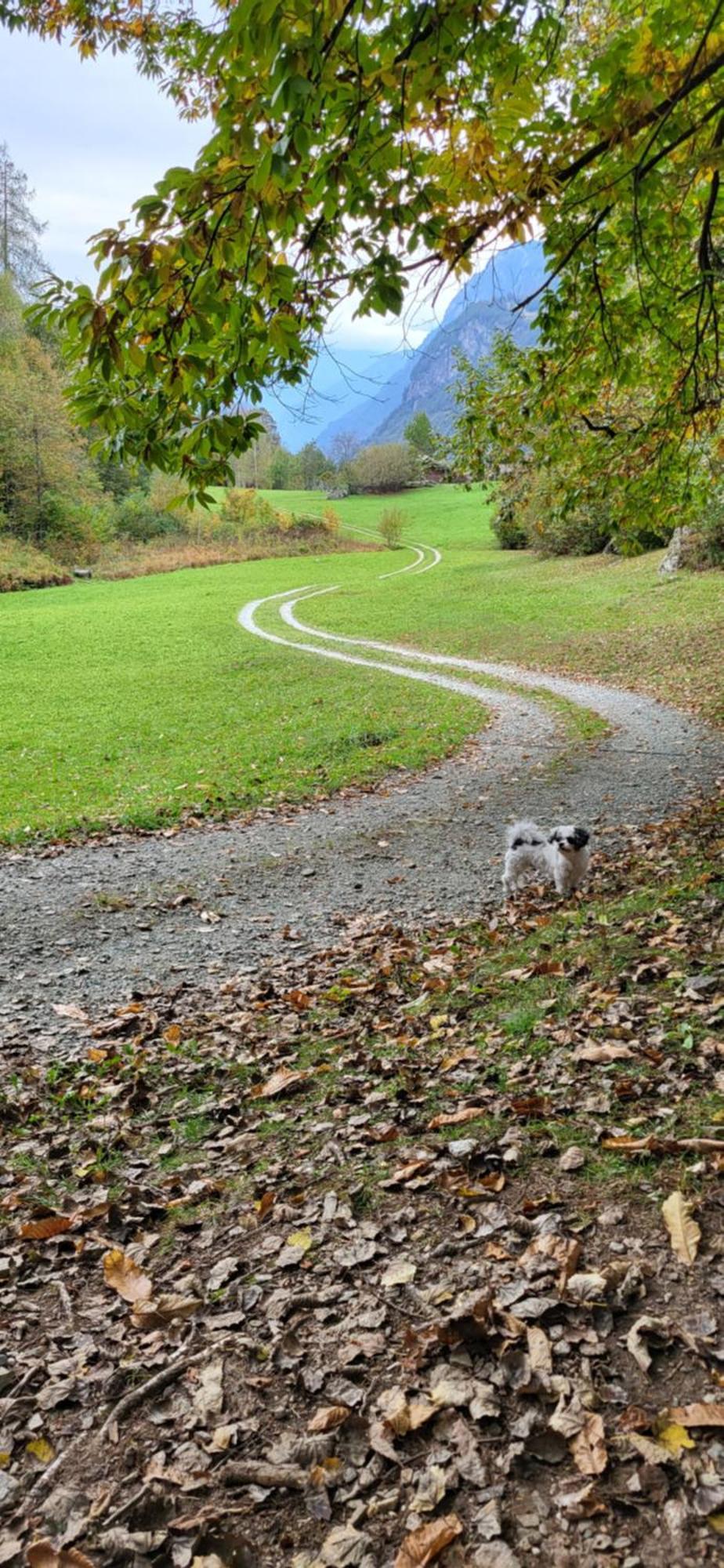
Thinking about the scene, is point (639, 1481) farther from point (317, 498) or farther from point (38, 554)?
point (317, 498)

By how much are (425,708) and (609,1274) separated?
55.4ft

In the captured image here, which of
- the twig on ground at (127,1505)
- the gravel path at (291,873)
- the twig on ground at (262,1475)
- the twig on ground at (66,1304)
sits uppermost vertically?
the twig on ground at (262,1475)

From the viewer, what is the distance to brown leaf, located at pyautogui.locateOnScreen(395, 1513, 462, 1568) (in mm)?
2371

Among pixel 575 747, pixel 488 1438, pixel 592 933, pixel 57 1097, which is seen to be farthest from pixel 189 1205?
pixel 575 747

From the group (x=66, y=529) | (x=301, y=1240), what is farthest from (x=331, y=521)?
(x=301, y=1240)

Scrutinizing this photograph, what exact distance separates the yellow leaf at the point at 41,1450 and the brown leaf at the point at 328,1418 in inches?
37.5

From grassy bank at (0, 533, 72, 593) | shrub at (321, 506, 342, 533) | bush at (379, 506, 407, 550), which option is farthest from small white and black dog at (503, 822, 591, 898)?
shrub at (321, 506, 342, 533)

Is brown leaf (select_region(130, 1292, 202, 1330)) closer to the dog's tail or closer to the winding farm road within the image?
the winding farm road

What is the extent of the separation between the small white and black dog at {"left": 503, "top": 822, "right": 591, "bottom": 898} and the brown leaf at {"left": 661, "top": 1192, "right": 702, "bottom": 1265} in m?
4.44

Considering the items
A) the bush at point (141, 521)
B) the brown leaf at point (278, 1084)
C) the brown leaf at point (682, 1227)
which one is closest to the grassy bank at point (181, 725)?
the brown leaf at point (278, 1084)

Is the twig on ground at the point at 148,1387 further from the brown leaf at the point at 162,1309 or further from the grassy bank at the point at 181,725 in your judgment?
the grassy bank at the point at 181,725

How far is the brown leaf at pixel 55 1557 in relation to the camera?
2547mm

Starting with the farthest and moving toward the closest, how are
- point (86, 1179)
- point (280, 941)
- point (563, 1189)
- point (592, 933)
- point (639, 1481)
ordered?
point (280, 941) < point (592, 933) < point (86, 1179) < point (563, 1189) < point (639, 1481)

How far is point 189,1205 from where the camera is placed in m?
4.41
